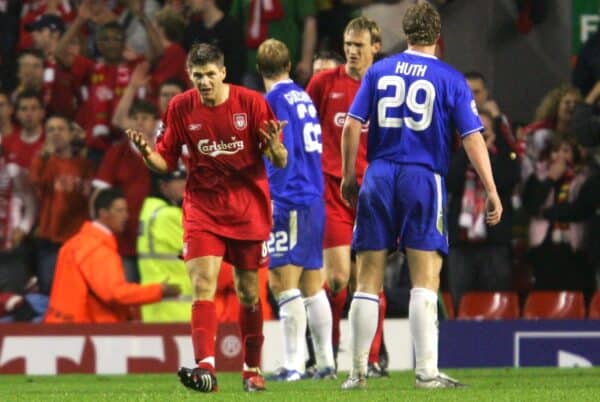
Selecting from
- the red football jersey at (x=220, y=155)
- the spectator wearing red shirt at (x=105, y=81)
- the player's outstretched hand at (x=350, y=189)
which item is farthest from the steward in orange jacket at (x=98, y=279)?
the player's outstretched hand at (x=350, y=189)

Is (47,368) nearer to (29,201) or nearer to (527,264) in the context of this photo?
(29,201)

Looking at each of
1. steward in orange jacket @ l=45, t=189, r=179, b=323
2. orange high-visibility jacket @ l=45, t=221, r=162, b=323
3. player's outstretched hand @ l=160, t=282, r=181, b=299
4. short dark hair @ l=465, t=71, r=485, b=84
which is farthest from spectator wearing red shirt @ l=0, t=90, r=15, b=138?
short dark hair @ l=465, t=71, r=485, b=84

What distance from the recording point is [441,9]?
54.6ft

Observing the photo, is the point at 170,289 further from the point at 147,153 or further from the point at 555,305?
the point at 147,153

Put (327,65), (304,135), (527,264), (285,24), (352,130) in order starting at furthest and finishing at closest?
(285,24)
(527,264)
(327,65)
(304,135)
(352,130)

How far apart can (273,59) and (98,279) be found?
119 inches

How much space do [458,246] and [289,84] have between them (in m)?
3.43

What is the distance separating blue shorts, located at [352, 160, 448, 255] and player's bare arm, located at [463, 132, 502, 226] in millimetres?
Result: 269

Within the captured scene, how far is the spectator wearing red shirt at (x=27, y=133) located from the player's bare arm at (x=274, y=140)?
6.23 meters

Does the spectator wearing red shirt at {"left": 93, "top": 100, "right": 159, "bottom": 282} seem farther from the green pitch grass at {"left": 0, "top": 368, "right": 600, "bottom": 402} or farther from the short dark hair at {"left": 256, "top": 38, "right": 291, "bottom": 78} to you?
the short dark hair at {"left": 256, "top": 38, "right": 291, "bottom": 78}

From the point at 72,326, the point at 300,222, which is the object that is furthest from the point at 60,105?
the point at 300,222

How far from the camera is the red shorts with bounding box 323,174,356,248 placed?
12.7m

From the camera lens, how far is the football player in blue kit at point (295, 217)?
12.1 metres

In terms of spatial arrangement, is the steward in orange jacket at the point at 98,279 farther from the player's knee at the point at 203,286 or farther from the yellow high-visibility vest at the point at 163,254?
the player's knee at the point at 203,286
